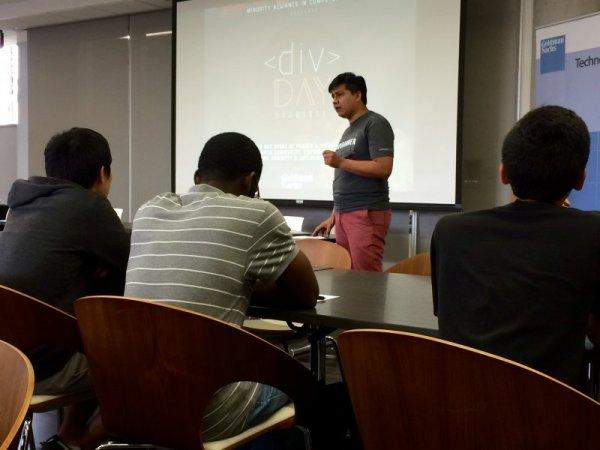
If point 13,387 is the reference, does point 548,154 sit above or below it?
above

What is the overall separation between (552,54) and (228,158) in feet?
9.14

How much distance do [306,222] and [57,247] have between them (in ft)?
11.3

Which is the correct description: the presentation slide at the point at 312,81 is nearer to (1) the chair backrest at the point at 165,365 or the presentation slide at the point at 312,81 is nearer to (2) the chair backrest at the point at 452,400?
(1) the chair backrest at the point at 165,365

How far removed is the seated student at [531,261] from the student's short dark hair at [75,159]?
3.94ft

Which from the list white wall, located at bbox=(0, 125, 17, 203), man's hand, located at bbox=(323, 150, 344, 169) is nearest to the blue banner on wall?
man's hand, located at bbox=(323, 150, 344, 169)

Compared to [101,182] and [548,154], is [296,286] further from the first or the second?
[101,182]

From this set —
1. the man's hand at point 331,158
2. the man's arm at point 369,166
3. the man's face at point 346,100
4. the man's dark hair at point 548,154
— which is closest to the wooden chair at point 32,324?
the man's dark hair at point 548,154

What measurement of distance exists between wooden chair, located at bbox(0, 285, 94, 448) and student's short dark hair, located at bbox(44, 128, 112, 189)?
559 millimetres

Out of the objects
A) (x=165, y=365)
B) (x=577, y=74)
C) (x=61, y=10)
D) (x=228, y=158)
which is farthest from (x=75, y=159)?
(x=61, y=10)

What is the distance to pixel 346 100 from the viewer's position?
3.43 metres

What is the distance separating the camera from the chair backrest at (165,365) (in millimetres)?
1259

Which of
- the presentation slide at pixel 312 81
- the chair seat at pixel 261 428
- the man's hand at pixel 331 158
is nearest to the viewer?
the chair seat at pixel 261 428

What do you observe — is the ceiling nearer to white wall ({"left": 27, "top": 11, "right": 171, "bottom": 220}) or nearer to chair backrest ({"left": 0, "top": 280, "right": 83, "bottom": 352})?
white wall ({"left": 27, "top": 11, "right": 171, "bottom": 220})

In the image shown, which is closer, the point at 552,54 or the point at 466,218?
the point at 466,218
